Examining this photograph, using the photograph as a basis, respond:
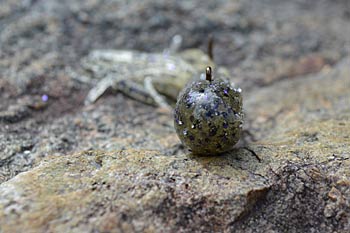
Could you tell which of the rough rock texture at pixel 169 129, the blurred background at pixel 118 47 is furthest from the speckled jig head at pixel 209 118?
the blurred background at pixel 118 47

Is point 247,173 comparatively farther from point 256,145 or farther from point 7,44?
point 7,44

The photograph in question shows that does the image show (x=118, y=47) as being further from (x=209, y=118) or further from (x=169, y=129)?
(x=209, y=118)

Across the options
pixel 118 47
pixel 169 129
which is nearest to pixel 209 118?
pixel 169 129

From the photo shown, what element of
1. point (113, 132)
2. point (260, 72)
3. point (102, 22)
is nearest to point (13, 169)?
point (113, 132)

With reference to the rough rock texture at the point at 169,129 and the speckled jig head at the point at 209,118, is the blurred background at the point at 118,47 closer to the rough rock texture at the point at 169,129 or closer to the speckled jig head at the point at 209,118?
the rough rock texture at the point at 169,129

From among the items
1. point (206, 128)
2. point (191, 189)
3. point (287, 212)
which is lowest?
point (287, 212)
